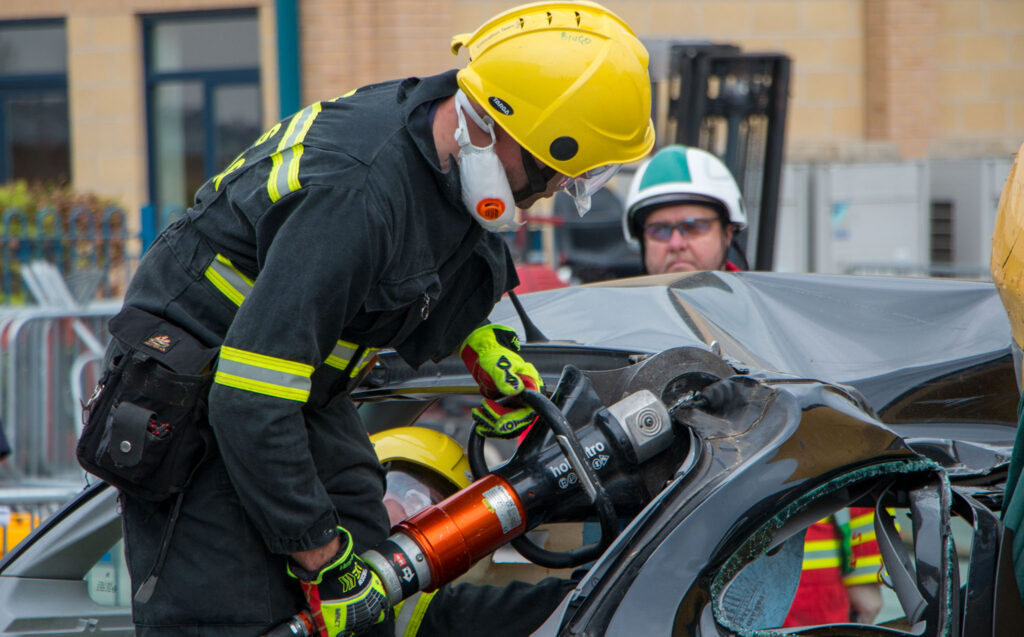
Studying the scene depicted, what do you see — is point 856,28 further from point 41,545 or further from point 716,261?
point 41,545

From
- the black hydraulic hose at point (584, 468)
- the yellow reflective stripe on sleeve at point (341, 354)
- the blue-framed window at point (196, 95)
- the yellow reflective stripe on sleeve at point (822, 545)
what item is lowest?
the yellow reflective stripe on sleeve at point (822, 545)

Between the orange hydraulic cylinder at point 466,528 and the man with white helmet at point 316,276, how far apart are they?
0.12 metres

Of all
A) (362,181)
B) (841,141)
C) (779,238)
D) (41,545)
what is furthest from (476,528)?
(841,141)

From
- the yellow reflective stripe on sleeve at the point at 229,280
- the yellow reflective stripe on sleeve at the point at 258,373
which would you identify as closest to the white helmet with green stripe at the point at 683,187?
the yellow reflective stripe on sleeve at the point at 229,280

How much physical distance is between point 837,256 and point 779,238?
1.83ft

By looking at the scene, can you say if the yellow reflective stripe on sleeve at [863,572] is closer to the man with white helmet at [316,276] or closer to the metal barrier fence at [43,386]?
the man with white helmet at [316,276]

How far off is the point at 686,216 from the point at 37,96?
35.8 feet

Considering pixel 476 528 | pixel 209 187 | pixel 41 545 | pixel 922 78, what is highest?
pixel 922 78

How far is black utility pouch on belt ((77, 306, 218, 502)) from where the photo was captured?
192cm

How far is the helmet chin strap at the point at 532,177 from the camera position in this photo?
2.06 m

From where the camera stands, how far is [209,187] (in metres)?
2.11

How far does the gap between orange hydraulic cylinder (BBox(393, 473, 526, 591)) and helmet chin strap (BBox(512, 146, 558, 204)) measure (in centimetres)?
56

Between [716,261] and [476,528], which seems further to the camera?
[716,261]

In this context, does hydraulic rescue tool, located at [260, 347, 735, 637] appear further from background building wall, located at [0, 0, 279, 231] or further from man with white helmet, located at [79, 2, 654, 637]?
background building wall, located at [0, 0, 279, 231]
